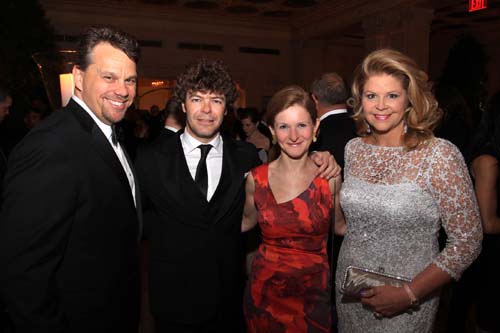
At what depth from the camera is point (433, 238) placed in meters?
1.70

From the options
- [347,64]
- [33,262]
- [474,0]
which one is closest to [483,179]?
[33,262]

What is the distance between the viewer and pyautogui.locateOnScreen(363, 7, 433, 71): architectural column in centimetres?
796

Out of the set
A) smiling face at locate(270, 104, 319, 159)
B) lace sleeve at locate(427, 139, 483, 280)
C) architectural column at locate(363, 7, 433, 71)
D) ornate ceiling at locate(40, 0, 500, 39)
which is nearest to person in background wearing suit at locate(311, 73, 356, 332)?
smiling face at locate(270, 104, 319, 159)

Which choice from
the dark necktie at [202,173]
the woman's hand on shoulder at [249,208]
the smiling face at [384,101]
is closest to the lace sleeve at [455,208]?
the smiling face at [384,101]

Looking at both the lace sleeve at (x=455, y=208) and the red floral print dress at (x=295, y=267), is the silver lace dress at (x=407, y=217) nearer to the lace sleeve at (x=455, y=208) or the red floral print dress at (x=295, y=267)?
the lace sleeve at (x=455, y=208)

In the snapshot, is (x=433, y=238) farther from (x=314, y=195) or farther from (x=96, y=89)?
(x=96, y=89)

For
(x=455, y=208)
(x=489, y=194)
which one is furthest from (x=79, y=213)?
(x=489, y=194)

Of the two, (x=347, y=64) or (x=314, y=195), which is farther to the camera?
(x=347, y=64)

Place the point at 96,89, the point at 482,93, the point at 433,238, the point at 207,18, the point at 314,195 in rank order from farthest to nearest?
the point at 207,18
the point at 482,93
the point at 314,195
the point at 433,238
the point at 96,89

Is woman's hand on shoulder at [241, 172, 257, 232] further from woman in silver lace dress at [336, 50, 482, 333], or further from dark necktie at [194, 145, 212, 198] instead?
woman in silver lace dress at [336, 50, 482, 333]

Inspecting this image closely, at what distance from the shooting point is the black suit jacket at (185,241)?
74.9 inches

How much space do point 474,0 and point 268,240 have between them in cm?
614

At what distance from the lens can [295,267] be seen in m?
1.98

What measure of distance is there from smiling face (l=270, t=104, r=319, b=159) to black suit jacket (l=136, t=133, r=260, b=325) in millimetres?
349
